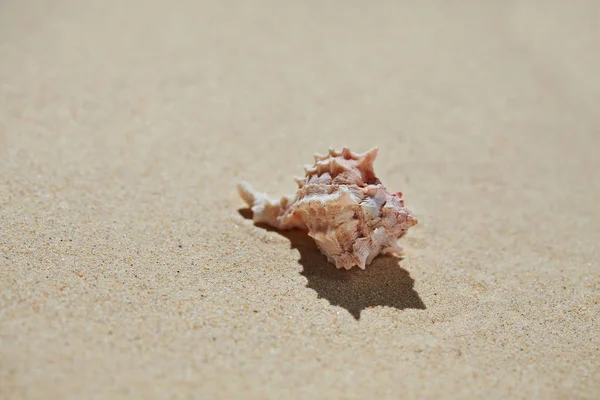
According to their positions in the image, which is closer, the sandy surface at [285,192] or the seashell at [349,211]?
the sandy surface at [285,192]

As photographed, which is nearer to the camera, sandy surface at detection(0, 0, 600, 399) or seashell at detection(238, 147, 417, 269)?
sandy surface at detection(0, 0, 600, 399)

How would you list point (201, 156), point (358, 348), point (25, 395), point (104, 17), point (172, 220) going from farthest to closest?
1. point (104, 17)
2. point (201, 156)
3. point (172, 220)
4. point (358, 348)
5. point (25, 395)

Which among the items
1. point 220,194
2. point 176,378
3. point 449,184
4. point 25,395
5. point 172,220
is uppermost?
point 449,184

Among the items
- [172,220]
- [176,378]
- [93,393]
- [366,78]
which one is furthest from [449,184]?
[93,393]

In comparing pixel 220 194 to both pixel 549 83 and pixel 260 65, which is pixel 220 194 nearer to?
pixel 260 65
